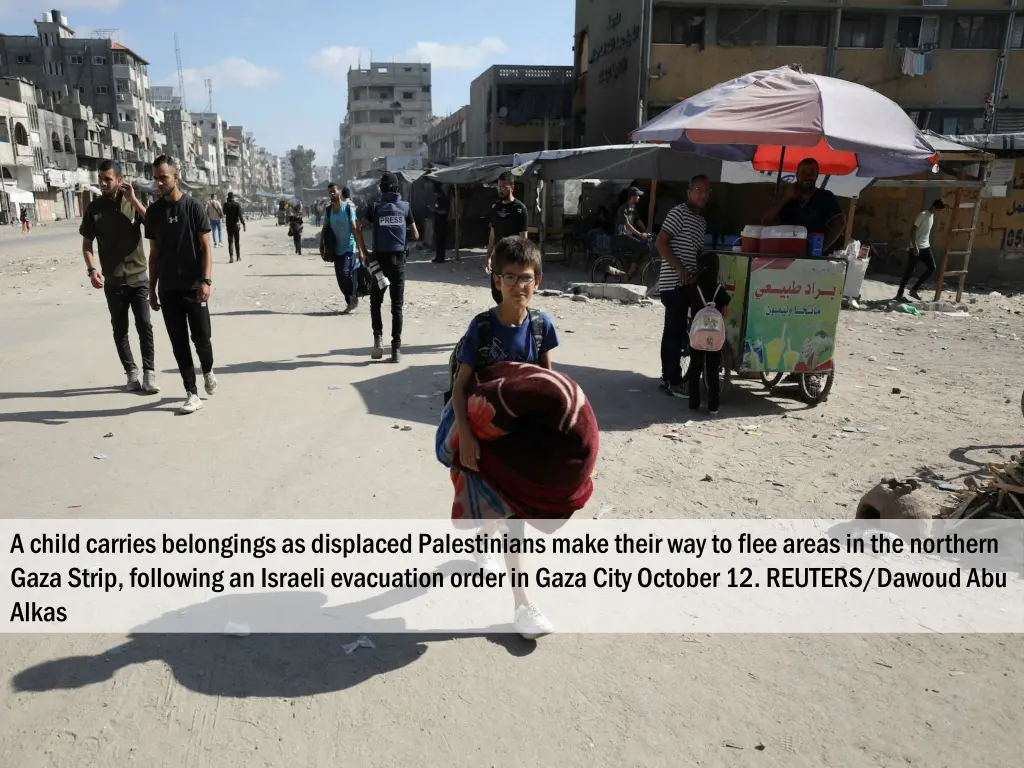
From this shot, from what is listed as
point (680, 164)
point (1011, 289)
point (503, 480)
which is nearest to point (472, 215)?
point (680, 164)

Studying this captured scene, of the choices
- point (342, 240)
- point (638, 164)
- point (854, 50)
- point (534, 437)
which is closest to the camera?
point (534, 437)

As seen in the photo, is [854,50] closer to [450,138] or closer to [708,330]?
[708,330]

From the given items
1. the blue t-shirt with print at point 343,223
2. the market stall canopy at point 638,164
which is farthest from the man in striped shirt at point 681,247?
the market stall canopy at point 638,164

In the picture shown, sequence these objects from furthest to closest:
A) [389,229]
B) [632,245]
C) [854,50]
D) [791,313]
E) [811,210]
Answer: [854,50] < [632,245] < [389,229] < [811,210] < [791,313]

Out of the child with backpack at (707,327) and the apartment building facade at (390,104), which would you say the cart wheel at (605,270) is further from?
the apartment building facade at (390,104)

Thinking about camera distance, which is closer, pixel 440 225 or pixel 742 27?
pixel 440 225

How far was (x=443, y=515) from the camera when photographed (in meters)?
3.97

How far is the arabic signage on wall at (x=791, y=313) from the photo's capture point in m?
5.93

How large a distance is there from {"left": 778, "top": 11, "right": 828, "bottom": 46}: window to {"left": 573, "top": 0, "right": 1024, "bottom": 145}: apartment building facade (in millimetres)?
34

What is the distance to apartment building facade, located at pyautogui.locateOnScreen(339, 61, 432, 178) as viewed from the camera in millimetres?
84375

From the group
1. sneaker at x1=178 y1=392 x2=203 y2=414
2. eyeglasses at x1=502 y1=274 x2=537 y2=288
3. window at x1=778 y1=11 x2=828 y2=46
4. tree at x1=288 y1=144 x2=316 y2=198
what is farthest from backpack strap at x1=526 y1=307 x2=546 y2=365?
tree at x1=288 y1=144 x2=316 y2=198

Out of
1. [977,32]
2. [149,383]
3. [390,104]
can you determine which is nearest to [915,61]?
[977,32]

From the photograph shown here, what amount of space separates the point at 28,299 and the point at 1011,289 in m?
19.6

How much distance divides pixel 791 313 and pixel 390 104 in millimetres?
86068
